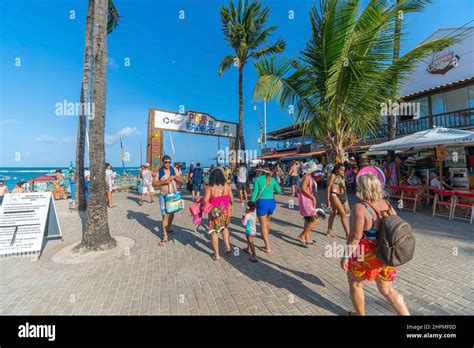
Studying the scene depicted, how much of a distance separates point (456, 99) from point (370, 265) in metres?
16.3

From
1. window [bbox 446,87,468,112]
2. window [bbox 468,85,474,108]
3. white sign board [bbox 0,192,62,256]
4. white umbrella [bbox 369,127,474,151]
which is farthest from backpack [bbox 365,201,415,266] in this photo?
window [bbox 446,87,468,112]

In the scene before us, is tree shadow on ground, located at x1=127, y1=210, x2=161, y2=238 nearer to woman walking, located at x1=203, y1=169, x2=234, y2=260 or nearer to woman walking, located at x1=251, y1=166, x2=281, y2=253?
woman walking, located at x1=203, y1=169, x2=234, y2=260

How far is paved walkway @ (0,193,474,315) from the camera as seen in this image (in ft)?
8.37

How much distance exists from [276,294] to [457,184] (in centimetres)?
942

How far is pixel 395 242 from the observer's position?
66.8 inches

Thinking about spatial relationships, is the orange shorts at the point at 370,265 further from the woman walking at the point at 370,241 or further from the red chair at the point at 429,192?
the red chair at the point at 429,192

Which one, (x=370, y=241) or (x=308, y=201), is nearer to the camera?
(x=370, y=241)

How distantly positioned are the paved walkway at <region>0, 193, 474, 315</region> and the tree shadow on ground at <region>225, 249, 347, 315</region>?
0.01 meters

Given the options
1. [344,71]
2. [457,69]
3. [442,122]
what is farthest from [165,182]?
[457,69]

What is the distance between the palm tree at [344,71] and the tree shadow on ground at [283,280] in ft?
13.6

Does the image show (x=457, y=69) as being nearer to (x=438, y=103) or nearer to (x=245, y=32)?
(x=438, y=103)

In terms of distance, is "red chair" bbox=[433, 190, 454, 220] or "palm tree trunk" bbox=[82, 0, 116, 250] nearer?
"palm tree trunk" bbox=[82, 0, 116, 250]

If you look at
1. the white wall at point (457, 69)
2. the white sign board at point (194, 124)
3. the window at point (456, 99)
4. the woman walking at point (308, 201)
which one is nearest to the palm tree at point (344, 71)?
the woman walking at point (308, 201)
